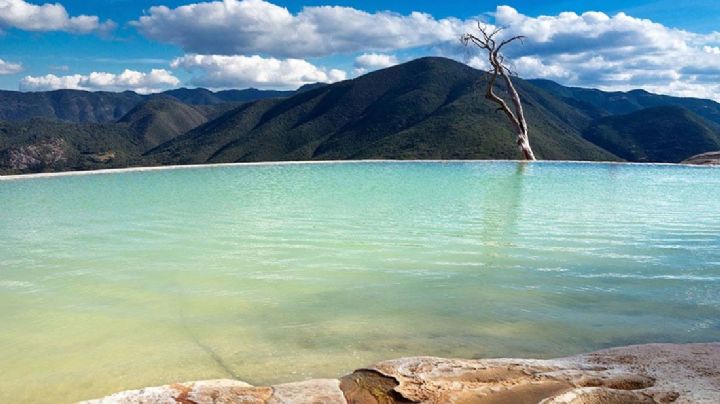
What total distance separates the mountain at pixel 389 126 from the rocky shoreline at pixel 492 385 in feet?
206

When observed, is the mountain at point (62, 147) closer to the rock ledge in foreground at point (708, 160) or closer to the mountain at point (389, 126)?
the mountain at point (389, 126)

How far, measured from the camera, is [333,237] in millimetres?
8367

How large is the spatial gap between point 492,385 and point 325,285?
2.95m

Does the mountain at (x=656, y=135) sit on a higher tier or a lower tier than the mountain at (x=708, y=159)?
higher

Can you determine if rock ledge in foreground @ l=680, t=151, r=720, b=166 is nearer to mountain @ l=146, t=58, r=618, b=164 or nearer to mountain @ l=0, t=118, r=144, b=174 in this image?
mountain @ l=146, t=58, r=618, b=164

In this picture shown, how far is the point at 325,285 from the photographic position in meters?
5.70

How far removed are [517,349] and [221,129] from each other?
461ft

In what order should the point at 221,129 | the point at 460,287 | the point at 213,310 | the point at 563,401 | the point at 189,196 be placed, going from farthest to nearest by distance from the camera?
the point at 221,129 → the point at 189,196 → the point at 460,287 → the point at 213,310 → the point at 563,401

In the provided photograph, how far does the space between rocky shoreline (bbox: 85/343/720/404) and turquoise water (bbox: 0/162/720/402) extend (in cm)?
55

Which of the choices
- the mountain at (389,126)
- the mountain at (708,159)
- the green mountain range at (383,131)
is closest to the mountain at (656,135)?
the green mountain range at (383,131)

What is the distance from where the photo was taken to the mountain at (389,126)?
75.5 metres

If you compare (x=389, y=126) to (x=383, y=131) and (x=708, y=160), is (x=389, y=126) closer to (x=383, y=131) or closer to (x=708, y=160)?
(x=383, y=131)

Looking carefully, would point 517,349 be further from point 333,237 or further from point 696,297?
Answer: point 333,237

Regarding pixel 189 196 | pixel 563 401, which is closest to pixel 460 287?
pixel 563 401
